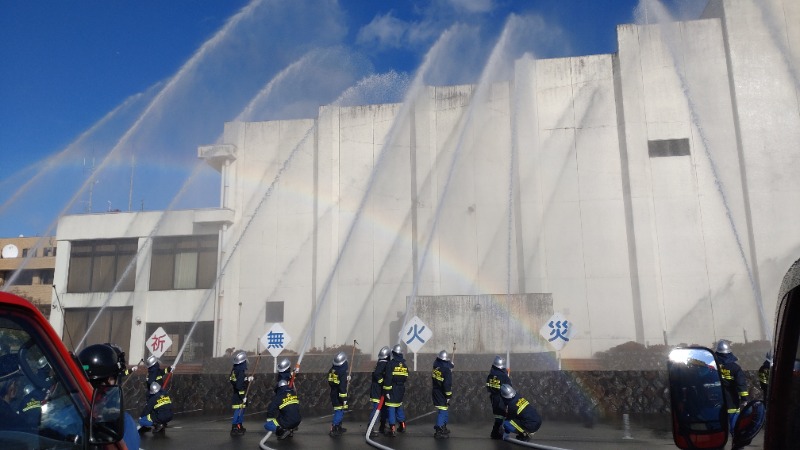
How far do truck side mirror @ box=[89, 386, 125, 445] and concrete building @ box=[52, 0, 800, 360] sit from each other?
25.3m

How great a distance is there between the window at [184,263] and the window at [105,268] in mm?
1517

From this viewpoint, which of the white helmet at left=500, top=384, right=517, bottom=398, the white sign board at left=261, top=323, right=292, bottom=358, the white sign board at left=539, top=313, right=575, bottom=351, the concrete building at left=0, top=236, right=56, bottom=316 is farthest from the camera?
the concrete building at left=0, top=236, right=56, bottom=316

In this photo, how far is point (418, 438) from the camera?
40.9 ft

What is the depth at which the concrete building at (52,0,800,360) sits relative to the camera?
94.1ft

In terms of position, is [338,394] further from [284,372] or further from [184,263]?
[184,263]

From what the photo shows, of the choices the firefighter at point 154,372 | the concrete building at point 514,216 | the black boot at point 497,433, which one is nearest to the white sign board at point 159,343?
the firefighter at point 154,372

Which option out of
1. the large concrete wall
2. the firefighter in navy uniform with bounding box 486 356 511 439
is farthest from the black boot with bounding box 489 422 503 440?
the large concrete wall

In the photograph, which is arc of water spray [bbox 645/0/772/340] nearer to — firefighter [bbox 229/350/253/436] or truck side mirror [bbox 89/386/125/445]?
firefighter [bbox 229/350/253/436]

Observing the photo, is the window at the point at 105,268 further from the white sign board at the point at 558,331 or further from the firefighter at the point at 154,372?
the white sign board at the point at 558,331

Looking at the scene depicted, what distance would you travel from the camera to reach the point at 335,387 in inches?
511

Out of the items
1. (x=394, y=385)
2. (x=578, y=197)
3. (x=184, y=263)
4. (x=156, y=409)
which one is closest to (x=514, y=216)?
(x=578, y=197)

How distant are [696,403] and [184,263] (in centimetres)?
3379

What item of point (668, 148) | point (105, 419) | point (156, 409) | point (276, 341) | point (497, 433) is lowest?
point (497, 433)

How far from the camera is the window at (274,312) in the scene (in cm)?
3272
